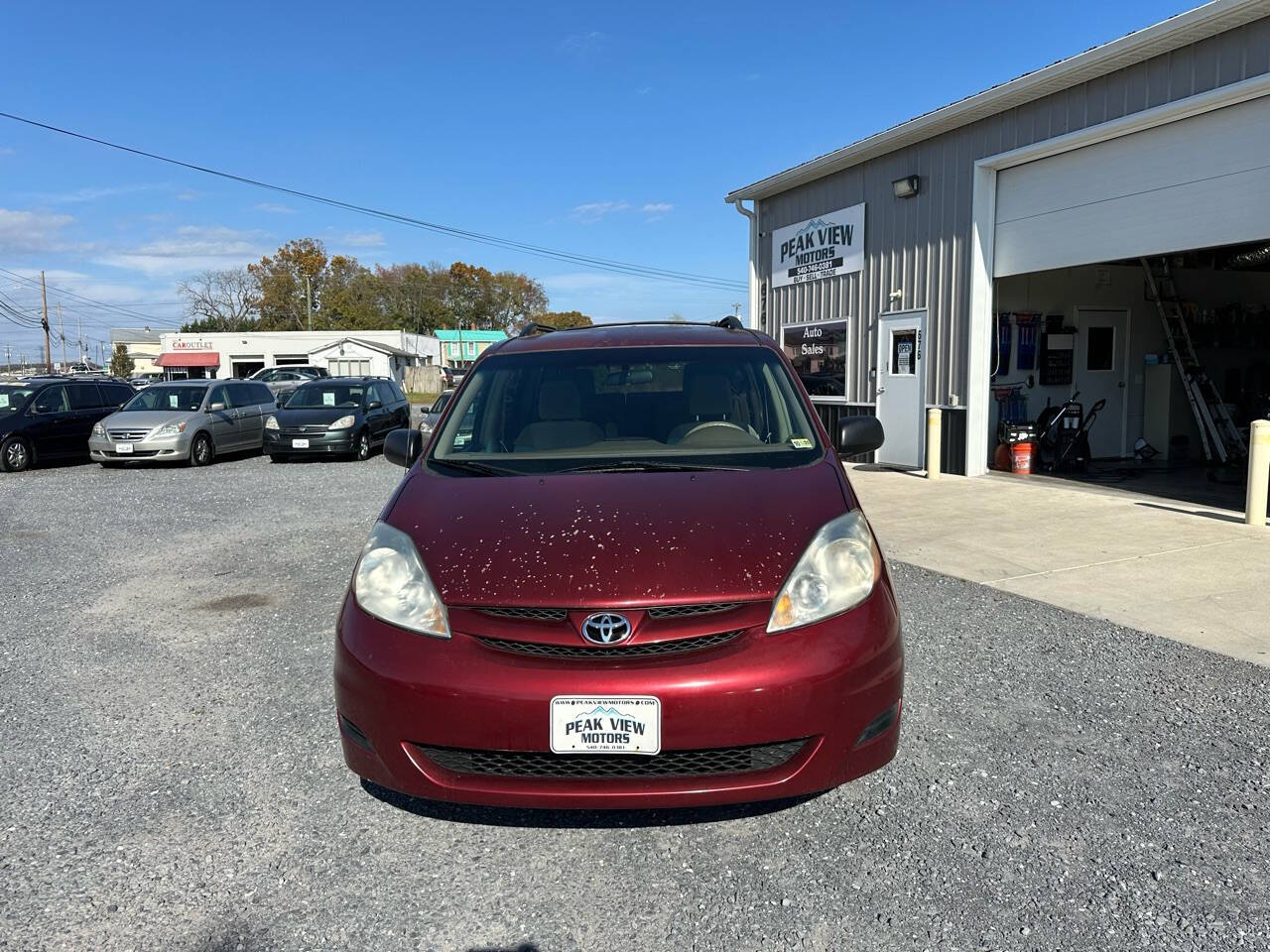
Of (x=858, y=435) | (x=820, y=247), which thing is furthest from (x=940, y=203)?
(x=858, y=435)

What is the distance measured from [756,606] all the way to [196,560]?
625cm

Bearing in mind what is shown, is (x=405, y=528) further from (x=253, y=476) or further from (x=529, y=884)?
(x=253, y=476)

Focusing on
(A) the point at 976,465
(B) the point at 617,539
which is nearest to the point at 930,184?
(A) the point at 976,465

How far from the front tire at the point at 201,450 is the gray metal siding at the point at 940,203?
10036 millimetres

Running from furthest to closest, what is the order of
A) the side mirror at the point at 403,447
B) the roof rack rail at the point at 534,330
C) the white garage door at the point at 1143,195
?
A: the white garage door at the point at 1143,195 → the roof rack rail at the point at 534,330 → the side mirror at the point at 403,447

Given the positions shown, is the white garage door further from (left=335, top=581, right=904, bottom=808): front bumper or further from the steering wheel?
(left=335, top=581, right=904, bottom=808): front bumper

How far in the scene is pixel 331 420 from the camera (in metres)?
15.5

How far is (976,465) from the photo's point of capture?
1191 cm

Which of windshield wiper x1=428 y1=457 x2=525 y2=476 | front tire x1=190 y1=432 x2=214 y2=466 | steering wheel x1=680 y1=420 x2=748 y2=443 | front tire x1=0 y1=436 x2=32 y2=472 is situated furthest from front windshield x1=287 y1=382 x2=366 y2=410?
steering wheel x1=680 y1=420 x2=748 y2=443

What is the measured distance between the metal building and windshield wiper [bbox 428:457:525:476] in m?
8.26

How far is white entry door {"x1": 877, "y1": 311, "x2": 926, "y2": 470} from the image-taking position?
499 inches

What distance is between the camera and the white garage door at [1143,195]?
8.47 m

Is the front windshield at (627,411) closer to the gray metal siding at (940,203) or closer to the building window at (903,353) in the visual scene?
the gray metal siding at (940,203)

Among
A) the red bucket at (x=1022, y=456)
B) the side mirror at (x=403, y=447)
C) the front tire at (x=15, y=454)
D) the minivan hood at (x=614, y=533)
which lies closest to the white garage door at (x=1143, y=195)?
the red bucket at (x=1022, y=456)
